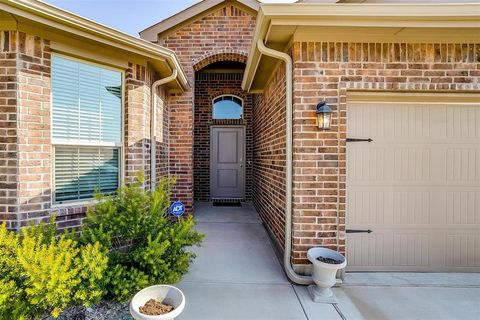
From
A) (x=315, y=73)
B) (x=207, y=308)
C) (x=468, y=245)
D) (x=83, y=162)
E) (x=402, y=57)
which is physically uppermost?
(x=402, y=57)

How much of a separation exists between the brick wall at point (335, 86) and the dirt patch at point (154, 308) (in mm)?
1486

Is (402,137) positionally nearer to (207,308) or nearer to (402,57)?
(402,57)

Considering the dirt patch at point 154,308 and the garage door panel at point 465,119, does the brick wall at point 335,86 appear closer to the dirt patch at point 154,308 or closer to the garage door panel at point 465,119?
the garage door panel at point 465,119

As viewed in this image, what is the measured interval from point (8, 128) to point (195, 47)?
3.93m

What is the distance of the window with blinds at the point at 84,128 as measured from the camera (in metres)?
2.72

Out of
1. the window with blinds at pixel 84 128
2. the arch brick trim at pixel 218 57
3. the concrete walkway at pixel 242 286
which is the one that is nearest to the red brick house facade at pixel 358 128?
the window with blinds at pixel 84 128

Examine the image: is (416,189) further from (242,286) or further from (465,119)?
(242,286)

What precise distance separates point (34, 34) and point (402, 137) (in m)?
4.19

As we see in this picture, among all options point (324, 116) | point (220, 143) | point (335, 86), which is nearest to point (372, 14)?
point (335, 86)

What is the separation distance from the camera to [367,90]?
2.85m

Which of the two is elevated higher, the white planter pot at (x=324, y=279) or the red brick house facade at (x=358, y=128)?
the red brick house facade at (x=358, y=128)

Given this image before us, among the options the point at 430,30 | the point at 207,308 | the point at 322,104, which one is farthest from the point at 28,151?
the point at 430,30

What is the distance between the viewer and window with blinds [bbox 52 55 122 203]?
2.72m

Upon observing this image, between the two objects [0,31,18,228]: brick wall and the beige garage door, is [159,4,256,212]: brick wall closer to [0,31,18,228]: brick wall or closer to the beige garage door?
[0,31,18,228]: brick wall
